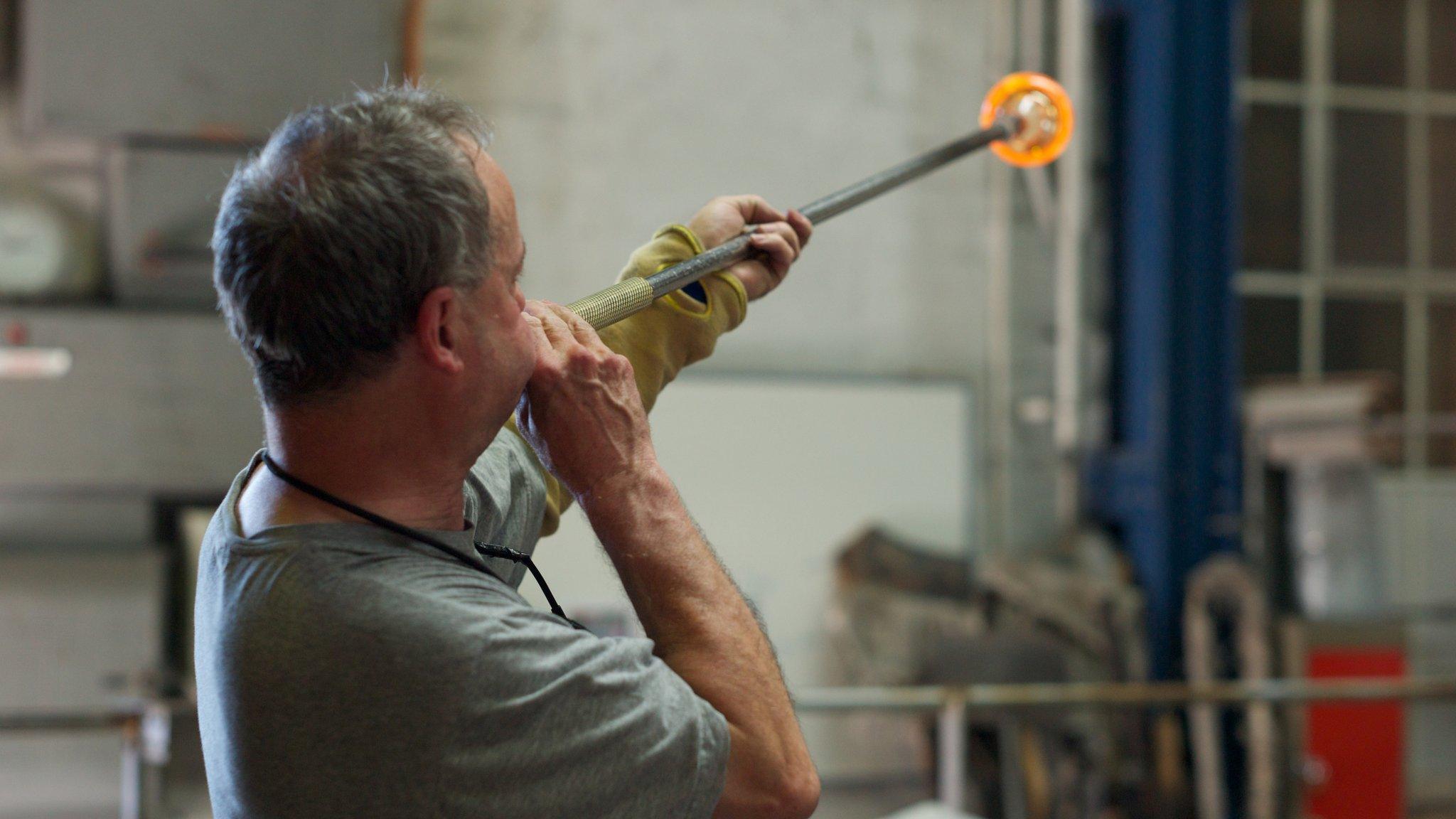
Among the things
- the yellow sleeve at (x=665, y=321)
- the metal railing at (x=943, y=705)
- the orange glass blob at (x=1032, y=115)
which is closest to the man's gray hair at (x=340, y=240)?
the yellow sleeve at (x=665, y=321)

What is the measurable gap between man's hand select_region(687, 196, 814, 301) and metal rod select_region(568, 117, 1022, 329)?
1 cm

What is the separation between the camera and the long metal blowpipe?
1.30 metres

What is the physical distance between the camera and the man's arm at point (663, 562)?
3.28 ft

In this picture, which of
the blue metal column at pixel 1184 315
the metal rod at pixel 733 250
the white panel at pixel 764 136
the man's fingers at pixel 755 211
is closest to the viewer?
the metal rod at pixel 733 250

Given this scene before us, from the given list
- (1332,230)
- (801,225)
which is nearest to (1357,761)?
(1332,230)

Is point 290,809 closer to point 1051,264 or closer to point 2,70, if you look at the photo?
point 2,70

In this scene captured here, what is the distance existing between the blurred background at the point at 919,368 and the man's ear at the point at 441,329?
3.73 metres

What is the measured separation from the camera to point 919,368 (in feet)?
19.0

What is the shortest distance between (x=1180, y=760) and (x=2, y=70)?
5.14 m

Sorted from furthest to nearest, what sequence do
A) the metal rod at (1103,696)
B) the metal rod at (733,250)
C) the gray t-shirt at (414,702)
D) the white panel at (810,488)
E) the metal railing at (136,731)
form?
the white panel at (810,488), the metal rod at (1103,696), the metal railing at (136,731), the metal rod at (733,250), the gray t-shirt at (414,702)

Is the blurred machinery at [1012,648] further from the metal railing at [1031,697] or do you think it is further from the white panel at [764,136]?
the metal railing at [1031,697]

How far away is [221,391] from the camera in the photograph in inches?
173

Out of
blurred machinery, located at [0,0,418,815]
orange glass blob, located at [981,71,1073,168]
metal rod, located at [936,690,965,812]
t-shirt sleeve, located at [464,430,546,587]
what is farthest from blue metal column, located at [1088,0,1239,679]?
t-shirt sleeve, located at [464,430,546,587]

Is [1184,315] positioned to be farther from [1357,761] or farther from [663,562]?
[663,562]
